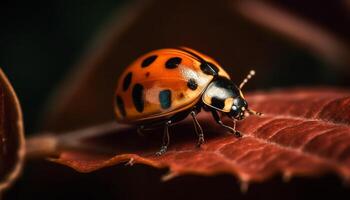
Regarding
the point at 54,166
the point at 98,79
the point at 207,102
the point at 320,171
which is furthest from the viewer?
the point at 98,79

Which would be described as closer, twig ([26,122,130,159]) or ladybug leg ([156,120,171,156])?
ladybug leg ([156,120,171,156])

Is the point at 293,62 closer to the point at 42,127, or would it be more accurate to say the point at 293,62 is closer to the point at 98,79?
the point at 98,79

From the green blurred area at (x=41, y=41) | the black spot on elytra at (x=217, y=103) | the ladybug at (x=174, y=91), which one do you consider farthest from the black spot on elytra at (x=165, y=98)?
the green blurred area at (x=41, y=41)

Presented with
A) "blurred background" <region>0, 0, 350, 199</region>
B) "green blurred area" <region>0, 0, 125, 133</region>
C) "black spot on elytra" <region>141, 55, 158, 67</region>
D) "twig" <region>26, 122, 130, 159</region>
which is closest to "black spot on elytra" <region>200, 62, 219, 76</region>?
"black spot on elytra" <region>141, 55, 158, 67</region>

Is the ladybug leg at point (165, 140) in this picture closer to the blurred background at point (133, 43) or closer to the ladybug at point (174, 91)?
the ladybug at point (174, 91)

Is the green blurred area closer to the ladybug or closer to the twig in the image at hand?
the twig

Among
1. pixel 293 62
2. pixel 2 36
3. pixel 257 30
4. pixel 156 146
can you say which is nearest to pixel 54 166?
pixel 156 146
